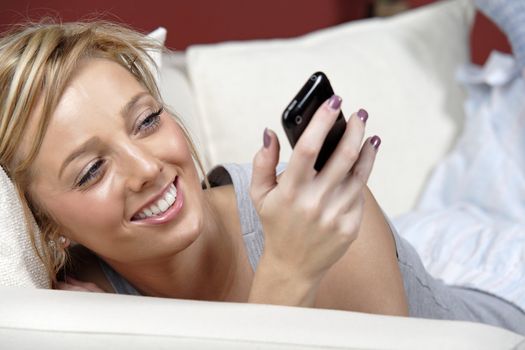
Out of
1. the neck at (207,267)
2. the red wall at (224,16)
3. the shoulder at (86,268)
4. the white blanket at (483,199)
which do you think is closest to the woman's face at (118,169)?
the neck at (207,267)

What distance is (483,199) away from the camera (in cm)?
205

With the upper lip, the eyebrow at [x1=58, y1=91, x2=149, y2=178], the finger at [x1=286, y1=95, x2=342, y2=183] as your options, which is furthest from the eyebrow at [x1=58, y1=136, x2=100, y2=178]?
the finger at [x1=286, y1=95, x2=342, y2=183]

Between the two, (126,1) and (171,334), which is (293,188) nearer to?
(171,334)

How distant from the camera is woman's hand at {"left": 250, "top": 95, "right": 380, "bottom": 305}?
0.98 m

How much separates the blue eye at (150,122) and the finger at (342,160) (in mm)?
333

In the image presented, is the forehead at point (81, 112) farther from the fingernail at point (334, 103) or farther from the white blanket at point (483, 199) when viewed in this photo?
the white blanket at point (483, 199)

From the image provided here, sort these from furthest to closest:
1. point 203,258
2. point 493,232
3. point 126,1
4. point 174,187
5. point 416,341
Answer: point 126,1 < point 493,232 < point 203,258 < point 174,187 < point 416,341

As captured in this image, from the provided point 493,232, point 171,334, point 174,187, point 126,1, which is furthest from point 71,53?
point 126,1

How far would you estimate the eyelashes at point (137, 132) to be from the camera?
1.21 m

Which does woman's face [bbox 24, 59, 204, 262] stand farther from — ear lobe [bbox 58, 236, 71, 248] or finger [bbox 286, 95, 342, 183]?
finger [bbox 286, 95, 342, 183]

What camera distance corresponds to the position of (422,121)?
7.07ft

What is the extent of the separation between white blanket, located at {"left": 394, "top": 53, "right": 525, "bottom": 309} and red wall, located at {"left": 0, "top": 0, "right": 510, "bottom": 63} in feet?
2.82

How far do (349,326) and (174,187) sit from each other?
0.36 m

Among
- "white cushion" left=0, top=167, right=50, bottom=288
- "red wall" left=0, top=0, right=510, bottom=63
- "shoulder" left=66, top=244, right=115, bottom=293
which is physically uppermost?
"white cushion" left=0, top=167, right=50, bottom=288
